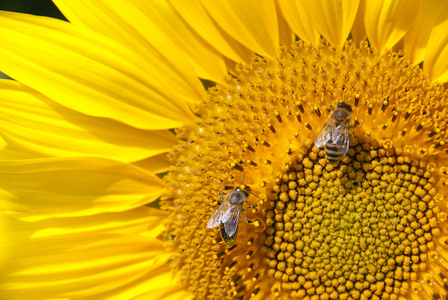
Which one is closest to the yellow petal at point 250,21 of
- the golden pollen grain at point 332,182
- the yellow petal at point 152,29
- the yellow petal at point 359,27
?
the golden pollen grain at point 332,182

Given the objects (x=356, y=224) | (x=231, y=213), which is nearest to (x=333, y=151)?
(x=356, y=224)

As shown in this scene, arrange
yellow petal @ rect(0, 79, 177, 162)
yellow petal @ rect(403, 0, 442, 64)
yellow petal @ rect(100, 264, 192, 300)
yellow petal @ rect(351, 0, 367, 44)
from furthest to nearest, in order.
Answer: yellow petal @ rect(100, 264, 192, 300), yellow petal @ rect(0, 79, 177, 162), yellow petal @ rect(351, 0, 367, 44), yellow petal @ rect(403, 0, 442, 64)

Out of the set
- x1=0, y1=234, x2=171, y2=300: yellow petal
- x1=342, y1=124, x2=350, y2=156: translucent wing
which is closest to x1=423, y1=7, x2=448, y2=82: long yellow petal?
x1=342, y1=124, x2=350, y2=156: translucent wing

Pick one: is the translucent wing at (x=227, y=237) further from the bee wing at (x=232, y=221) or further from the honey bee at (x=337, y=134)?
the honey bee at (x=337, y=134)

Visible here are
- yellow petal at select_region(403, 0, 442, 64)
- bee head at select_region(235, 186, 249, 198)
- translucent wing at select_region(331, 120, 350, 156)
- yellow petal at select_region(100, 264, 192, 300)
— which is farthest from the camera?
yellow petal at select_region(100, 264, 192, 300)

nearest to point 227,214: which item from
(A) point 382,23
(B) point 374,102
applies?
(B) point 374,102

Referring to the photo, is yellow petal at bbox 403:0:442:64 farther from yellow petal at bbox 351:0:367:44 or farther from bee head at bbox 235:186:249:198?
bee head at bbox 235:186:249:198

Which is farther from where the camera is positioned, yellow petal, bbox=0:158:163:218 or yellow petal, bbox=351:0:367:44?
yellow petal, bbox=0:158:163:218

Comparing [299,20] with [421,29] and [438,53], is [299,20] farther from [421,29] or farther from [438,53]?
[438,53]
